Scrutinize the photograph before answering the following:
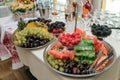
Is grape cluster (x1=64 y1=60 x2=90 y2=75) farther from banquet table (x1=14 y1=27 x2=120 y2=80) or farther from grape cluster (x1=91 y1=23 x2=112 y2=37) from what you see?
grape cluster (x1=91 y1=23 x2=112 y2=37)

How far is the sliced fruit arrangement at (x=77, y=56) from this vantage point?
1034 mm

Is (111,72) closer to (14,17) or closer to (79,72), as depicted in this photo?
(79,72)

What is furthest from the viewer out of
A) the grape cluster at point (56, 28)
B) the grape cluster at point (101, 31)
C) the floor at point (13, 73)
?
the floor at point (13, 73)

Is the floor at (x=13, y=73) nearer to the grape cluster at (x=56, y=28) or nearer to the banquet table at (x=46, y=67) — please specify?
the banquet table at (x=46, y=67)

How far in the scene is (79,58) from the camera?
1.07 metres

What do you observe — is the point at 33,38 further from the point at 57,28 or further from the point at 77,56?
the point at 77,56

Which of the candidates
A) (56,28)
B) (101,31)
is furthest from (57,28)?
(101,31)

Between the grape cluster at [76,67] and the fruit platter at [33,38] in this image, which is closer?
the grape cluster at [76,67]

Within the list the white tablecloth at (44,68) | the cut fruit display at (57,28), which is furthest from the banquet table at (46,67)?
the cut fruit display at (57,28)

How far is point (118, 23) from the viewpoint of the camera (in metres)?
1.68

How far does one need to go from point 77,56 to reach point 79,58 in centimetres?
2

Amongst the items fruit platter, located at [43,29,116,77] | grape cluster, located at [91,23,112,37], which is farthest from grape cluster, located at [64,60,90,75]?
grape cluster, located at [91,23,112,37]

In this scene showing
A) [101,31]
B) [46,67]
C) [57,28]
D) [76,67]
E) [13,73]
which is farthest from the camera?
[13,73]

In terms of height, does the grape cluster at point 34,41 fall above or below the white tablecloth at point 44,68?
above
